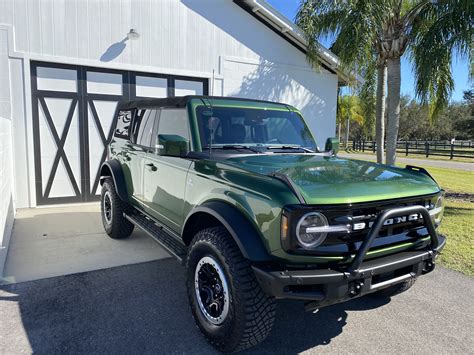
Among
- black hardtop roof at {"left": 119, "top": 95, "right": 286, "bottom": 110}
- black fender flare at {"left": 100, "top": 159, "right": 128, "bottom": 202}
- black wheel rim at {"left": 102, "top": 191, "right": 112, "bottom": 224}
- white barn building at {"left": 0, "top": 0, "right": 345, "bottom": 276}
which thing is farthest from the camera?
white barn building at {"left": 0, "top": 0, "right": 345, "bottom": 276}

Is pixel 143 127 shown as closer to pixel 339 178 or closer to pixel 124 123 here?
pixel 124 123

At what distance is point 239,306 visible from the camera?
245 centimetres

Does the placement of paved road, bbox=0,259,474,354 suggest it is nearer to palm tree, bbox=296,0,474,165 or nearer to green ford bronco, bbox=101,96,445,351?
green ford bronco, bbox=101,96,445,351

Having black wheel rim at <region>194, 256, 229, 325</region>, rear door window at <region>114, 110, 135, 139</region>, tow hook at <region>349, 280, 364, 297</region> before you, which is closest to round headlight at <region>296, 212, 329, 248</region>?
tow hook at <region>349, 280, 364, 297</region>

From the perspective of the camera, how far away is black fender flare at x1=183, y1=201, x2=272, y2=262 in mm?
2408

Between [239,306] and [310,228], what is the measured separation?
739 millimetres

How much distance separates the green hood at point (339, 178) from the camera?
240cm

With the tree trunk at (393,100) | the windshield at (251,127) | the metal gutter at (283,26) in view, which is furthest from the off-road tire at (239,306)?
the metal gutter at (283,26)

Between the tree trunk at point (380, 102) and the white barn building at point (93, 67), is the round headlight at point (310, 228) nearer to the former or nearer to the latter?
the white barn building at point (93, 67)

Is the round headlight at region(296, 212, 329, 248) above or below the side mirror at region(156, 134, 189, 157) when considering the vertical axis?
below

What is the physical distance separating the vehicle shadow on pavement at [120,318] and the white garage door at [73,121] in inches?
171

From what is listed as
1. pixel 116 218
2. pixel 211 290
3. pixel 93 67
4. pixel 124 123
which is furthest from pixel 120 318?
pixel 93 67

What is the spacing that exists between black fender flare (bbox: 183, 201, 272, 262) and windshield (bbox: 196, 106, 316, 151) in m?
0.92

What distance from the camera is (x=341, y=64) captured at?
8188 millimetres
